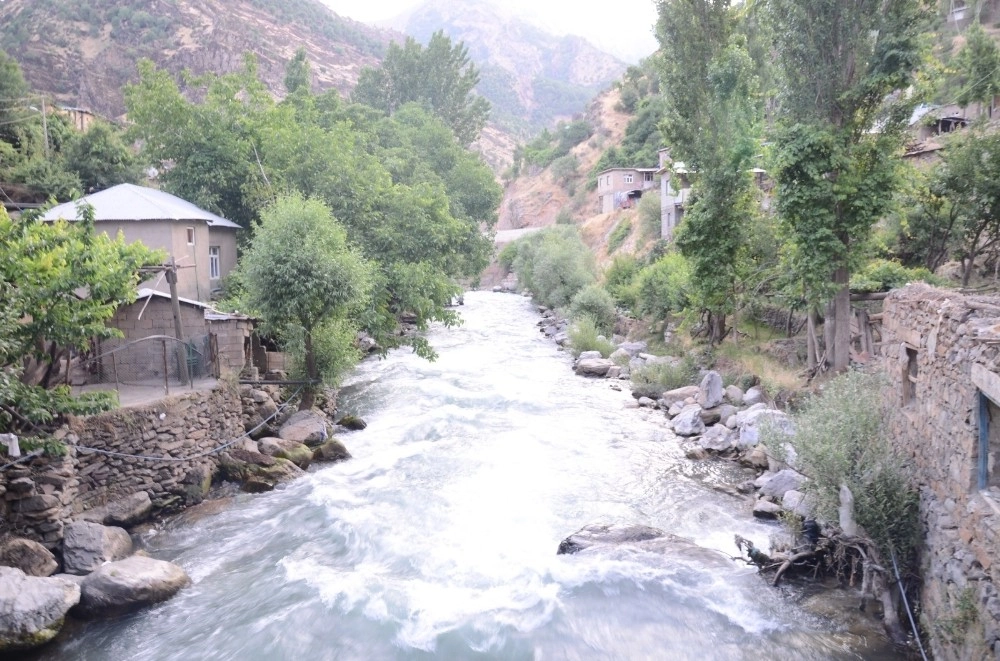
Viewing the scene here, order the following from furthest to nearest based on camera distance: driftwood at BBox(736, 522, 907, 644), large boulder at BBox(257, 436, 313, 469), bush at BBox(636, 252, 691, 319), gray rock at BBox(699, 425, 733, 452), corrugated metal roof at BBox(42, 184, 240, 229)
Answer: bush at BBox(636, 252, 691, 319)
corrugated metal roof at BBox(42, 184, 240, 229)
gray rock at BBox(699, 425, 733, 452)
large boulder at BBox(257, 436, 313, 469)
driftwood at BBox(736, 522, 907, 644)

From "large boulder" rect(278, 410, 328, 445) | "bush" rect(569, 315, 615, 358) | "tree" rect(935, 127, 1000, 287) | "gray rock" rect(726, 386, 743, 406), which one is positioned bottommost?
"large boulder" rect(278, 410, 328, 445)

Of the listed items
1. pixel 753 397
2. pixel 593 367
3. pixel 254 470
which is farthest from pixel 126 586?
pixel 593 367

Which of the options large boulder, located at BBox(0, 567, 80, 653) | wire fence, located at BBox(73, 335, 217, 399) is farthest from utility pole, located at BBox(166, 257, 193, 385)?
large boulder, located at BBox(0, 567, 80, 653)

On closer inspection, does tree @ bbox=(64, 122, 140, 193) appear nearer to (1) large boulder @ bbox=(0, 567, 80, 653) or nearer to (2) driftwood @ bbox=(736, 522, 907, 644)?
(1) large boulder @ bbox=(0, 567, 80, 653)

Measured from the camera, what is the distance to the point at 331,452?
14898 millimetres

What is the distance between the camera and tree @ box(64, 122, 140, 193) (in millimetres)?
28062

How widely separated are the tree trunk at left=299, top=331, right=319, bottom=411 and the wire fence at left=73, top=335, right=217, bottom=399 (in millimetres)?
2522

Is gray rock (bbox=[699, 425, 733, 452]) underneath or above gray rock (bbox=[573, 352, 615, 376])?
underneath

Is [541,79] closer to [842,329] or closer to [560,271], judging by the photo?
[560,271]

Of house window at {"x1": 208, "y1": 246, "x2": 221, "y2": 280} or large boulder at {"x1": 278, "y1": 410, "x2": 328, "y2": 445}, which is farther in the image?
house window at {"x1": 208, "y1": 246, "x2": 221, "y2": 280}

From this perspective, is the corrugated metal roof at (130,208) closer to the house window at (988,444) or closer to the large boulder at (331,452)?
the large boulder at (331,452)

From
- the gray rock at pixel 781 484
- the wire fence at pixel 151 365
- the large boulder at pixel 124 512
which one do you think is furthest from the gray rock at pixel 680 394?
the large boulder at pixel 124 512

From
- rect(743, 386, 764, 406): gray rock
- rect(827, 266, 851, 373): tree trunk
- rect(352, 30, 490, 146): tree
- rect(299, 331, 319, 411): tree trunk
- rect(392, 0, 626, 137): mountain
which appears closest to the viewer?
rect(827, 266, 851, 373): tree trunk

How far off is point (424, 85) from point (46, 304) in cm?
5656
